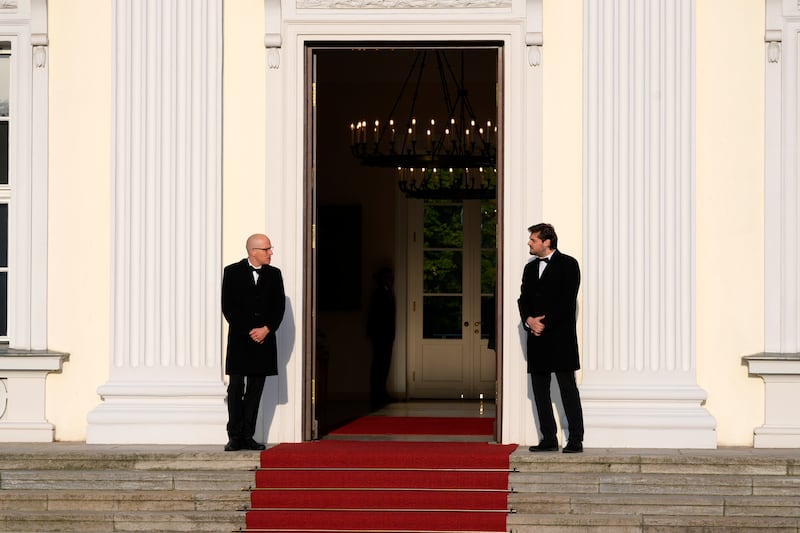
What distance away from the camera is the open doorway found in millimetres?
14180

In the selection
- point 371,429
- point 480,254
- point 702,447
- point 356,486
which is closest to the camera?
point 356,486

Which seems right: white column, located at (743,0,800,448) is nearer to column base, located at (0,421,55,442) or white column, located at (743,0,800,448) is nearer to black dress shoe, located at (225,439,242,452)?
black dress shoe, located at (225,439,242,452)

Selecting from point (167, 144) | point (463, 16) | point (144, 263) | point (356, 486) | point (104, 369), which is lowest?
point (356, 486)

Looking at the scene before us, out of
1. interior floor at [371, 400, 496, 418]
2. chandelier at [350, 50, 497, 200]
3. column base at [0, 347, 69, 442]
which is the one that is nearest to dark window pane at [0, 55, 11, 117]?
column base at [0, 347, 69, 442]

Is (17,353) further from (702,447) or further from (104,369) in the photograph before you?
(702,447)

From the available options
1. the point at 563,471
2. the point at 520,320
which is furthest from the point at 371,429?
the point at 563,471

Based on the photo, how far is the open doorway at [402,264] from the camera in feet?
46.5

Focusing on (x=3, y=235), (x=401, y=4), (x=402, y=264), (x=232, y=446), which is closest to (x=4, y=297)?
(x=3, y=235)

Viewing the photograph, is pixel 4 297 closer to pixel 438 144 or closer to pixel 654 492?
pixel 654 492

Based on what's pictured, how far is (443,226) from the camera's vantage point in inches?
566

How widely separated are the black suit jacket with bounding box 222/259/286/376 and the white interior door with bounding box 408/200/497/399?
5.79 meters

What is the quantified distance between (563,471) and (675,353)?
131 centimetres

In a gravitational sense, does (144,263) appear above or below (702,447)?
above

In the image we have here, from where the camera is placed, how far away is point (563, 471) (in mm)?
8016
